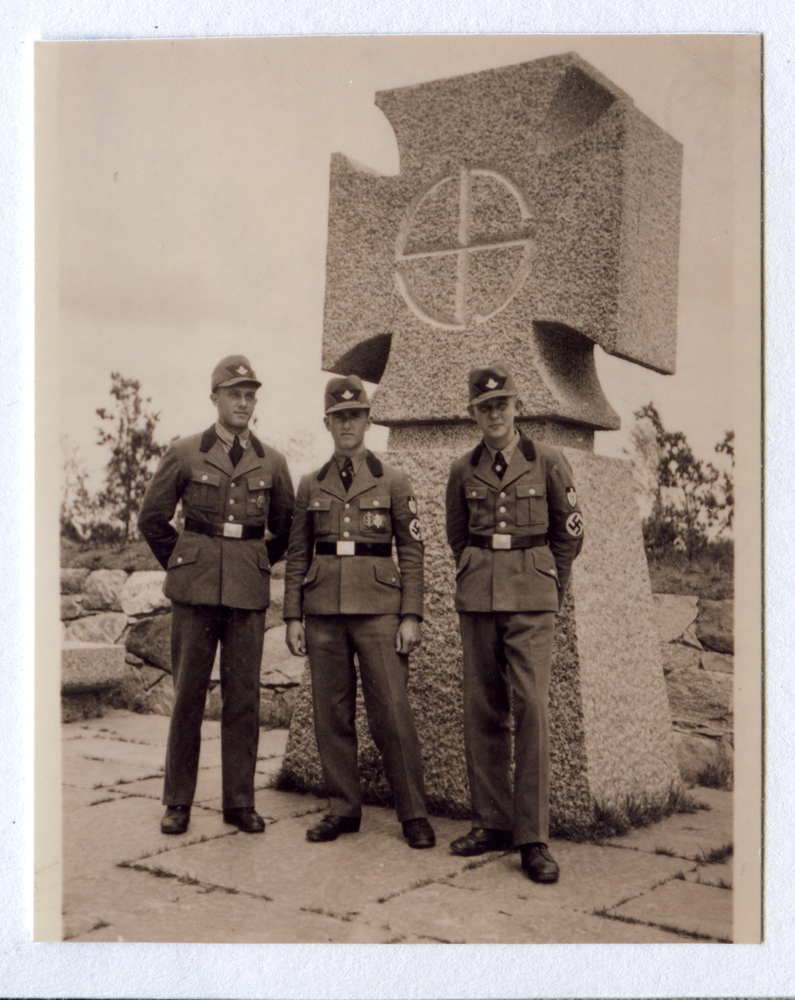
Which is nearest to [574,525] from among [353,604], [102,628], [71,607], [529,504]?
[529,504]

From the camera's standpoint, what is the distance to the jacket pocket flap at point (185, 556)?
3.89 m

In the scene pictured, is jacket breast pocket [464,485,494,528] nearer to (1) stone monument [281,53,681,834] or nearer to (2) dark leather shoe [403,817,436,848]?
(1) stone monument [281,53,681,834]

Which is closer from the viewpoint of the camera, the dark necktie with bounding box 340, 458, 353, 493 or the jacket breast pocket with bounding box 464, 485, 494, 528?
the jacket breast pocket with bounding box 464, 485, 494, 528

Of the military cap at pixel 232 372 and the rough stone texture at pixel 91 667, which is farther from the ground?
the military cap at pixel 232 372

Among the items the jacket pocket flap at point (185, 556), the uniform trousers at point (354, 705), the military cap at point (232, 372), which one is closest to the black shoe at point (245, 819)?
the uniform trousers at point (354, 705)

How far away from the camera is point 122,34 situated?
385cm

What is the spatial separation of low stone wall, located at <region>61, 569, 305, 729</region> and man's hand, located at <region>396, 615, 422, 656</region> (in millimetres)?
2184

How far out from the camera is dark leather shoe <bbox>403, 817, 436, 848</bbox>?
3.71m

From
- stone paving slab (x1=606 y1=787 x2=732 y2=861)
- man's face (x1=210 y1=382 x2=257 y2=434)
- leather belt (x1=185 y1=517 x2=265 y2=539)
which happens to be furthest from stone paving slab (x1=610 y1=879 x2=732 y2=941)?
man's face (x1=210 y1=382 x2=257 y2=434)

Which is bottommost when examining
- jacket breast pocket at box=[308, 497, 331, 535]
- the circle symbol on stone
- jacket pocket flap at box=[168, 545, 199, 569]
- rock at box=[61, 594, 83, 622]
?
rock at box=[61, 594, 83, 622]

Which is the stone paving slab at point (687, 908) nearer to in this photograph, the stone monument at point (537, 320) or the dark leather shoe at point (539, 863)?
the dark leather shoe at point (539, 863)

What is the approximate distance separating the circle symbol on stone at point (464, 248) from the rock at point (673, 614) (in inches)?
60.6

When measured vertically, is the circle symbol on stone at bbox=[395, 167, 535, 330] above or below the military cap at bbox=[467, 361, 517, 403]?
above

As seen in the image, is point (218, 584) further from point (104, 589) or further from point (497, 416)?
point (104, 589)
